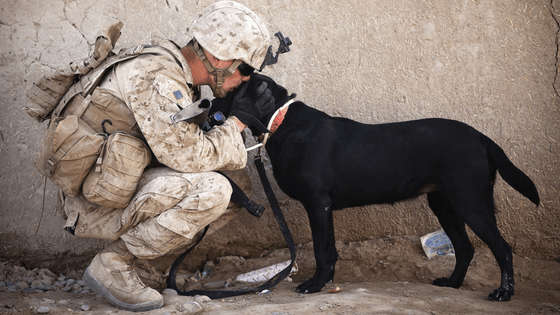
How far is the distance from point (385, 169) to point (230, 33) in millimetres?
1295

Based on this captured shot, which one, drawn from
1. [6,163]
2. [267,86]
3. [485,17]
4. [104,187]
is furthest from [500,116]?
[6,163]

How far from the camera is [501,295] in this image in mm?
2641

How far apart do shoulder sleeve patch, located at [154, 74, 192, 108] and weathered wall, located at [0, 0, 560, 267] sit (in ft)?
4.21

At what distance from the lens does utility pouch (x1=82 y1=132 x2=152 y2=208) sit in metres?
2.40

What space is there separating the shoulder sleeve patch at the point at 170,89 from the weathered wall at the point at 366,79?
1283 millimetres

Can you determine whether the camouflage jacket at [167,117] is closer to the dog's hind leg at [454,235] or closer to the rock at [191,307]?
the rock at [191,307]

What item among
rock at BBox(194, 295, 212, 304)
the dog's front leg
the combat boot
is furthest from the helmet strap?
rock at BBox(194, 295, 212, 304)

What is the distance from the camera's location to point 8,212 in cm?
338

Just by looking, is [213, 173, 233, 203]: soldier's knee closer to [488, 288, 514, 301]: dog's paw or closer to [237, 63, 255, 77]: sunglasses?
[237, 63, 255, 77]: sunglasses

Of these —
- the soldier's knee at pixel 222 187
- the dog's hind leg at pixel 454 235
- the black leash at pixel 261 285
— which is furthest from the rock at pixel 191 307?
the dog's hind leg at pixel 454 235

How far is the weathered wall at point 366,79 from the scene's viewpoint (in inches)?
131

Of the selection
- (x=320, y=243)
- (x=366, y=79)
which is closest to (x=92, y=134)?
(x=320, y=243)

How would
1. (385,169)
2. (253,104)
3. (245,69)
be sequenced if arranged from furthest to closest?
(385,169), (245,69), (253,104)

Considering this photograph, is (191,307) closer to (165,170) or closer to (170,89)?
(165,170)
